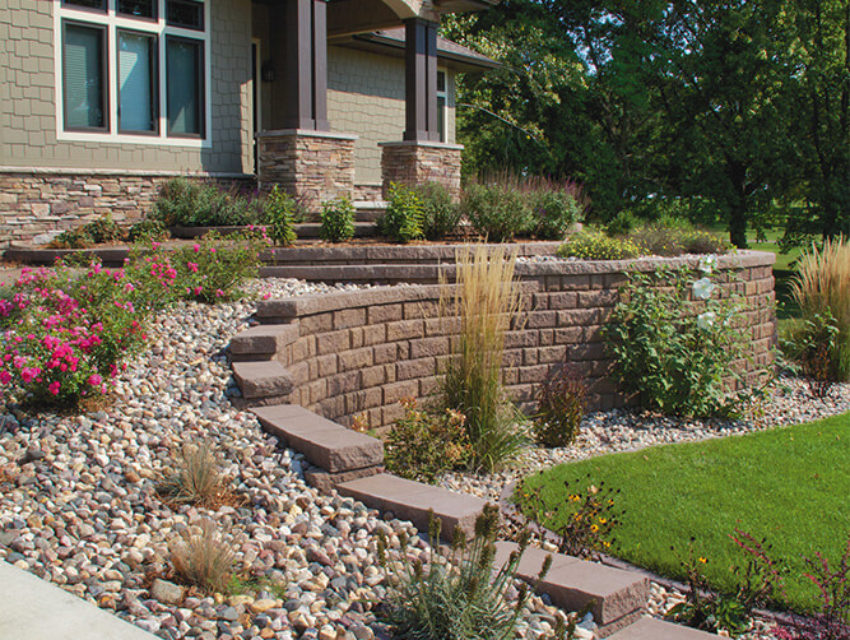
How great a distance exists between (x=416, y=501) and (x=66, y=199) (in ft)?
23.9

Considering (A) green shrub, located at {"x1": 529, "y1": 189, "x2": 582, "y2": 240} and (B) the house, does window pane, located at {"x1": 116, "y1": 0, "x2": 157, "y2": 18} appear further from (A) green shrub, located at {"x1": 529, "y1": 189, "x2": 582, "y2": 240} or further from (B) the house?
(A) green shrub, located at {"x1": 529, "y1": 189, "x2": 582, "y2": 240}

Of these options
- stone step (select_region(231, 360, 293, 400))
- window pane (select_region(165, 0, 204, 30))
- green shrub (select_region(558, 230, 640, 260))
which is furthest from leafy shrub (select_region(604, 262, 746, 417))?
window pane (select_region(165, 0, 204, 30))

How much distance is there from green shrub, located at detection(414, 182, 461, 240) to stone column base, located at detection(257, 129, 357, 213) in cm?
163

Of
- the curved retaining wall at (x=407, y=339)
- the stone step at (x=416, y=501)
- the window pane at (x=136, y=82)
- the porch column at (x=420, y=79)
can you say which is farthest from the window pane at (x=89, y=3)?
the stone step at (x=416, y=501)

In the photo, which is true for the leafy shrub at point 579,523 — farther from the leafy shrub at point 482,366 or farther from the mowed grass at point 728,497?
the leafy shrub at point 482,366

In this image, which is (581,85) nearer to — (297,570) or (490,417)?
(490,417)

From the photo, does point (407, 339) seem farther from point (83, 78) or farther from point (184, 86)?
point (184, 86)

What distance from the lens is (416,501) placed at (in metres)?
3.65

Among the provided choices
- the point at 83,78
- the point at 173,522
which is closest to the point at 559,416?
the point at 173,522

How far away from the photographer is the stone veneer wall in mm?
8969

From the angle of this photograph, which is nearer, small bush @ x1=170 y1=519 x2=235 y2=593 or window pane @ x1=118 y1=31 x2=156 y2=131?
small bush @ x1=170 y1=519 x2=235 y2=593

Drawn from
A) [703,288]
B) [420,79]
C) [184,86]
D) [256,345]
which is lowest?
[256,345]

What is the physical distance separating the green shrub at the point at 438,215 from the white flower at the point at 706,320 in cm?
290

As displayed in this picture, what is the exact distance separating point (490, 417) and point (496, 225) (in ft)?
13.1
